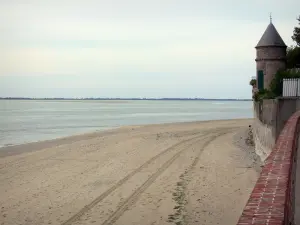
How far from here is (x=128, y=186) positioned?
43.6 ft

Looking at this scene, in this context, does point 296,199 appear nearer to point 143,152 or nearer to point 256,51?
point 143,152

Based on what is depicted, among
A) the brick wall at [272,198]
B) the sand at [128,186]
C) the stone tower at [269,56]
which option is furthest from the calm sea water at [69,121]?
the brick wall at [272,198]

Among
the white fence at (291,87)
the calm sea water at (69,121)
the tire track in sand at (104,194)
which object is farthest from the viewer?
the calm sea water at (69,121)

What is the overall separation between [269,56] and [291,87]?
32.3 feet

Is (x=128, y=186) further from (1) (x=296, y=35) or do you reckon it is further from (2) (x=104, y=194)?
(1) (x=296, y=35)

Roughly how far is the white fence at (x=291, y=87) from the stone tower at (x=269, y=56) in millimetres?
9118

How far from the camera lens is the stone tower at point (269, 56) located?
27547 millimetres

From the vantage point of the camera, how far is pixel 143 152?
837 inches

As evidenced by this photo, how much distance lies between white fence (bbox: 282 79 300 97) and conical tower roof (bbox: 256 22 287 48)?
10.1 m

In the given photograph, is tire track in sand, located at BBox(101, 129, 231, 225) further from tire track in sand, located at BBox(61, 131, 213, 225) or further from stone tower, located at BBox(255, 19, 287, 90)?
stone tower, located at BBox(255, 19, 287, 90)

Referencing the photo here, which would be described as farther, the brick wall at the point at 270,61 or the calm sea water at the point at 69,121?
the calm sea water at the point at 69,121

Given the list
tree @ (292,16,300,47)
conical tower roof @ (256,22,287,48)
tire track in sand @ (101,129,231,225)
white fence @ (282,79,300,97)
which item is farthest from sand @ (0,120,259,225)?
tree @ (292,16,300,47)

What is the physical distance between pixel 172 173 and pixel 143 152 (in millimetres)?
6199

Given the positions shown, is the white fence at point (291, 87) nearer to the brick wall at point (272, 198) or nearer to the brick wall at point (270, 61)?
the brick wall at point (270, 61)
